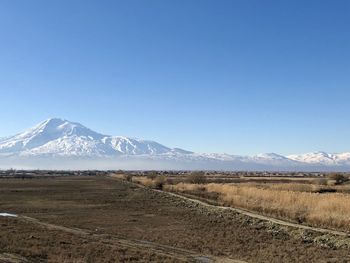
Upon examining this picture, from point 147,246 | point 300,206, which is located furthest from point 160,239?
point 300,206

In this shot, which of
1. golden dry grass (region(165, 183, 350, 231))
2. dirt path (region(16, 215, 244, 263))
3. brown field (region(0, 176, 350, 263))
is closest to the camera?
brown field (region(0, 176, 350, 263))

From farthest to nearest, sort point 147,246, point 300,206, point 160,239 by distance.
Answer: point 300,206 < point 160,239 < point 147,246

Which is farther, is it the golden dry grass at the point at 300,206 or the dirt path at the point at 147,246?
the golden dry grass at the point at 300,206

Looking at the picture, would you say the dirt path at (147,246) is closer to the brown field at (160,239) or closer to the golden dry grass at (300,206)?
the brown field at (160,239)

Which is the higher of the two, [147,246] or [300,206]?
[300,206]

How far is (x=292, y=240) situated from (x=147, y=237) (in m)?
7.03

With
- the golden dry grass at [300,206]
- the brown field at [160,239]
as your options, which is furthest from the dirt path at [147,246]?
the golden dry grass at [300,206]

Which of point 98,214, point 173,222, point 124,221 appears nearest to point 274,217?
point 173,222

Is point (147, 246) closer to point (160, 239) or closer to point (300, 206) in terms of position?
point (160, 239)

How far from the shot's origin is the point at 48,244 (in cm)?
2188

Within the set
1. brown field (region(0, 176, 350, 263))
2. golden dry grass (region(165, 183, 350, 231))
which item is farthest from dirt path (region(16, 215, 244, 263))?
golden dry grass (region(165, 183, 350, 231))

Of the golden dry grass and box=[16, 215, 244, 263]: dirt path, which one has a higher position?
the golden dry grass

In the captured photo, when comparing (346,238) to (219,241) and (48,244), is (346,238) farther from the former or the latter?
(48,244)

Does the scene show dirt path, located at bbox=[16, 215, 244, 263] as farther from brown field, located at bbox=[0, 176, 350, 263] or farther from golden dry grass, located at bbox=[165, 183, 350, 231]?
golden dry grass, located at bbox=[165, 183, 350, 231]
